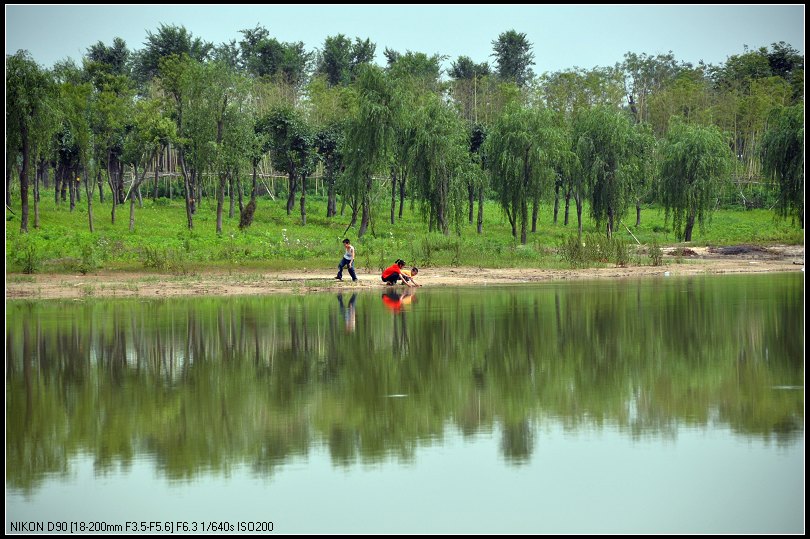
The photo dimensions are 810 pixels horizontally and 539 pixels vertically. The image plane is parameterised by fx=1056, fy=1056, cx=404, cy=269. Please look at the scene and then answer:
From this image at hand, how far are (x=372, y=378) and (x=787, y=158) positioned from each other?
43.2 m

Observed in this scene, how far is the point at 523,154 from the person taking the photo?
53062 millimetres

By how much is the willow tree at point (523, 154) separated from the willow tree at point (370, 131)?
18.8 feet

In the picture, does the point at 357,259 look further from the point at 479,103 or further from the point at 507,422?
the point at 479,103

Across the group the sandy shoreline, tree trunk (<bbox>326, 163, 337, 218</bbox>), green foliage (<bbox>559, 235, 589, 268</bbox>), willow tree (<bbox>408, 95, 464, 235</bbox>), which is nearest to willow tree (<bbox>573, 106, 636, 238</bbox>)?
willow tree (<bbox>408, 95, 464, 235</bbox>)

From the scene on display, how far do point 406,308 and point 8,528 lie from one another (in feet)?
54.9

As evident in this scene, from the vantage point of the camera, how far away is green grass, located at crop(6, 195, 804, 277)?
3616 centimetres

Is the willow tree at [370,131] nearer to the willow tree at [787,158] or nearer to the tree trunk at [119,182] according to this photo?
the tree trunk at [119,182]

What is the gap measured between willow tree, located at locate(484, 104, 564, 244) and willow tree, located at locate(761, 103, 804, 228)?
33.8 feet

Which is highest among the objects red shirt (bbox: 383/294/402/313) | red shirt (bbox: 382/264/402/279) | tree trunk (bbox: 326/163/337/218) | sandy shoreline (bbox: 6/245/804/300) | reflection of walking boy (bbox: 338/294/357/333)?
tree trunk (bbox: 326/163/337/218)

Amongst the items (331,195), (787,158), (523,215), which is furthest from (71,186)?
(787,158)

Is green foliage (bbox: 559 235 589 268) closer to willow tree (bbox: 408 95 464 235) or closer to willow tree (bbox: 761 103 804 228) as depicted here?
willow tree (bbox: 408 95 464 235)

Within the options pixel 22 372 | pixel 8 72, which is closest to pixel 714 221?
pixel 8 72

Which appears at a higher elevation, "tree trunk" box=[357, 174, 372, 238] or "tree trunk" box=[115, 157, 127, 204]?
"tree trunk" box=[115, 157, 127, 204]

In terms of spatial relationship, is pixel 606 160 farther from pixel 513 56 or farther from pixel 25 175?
pixel 513 56
